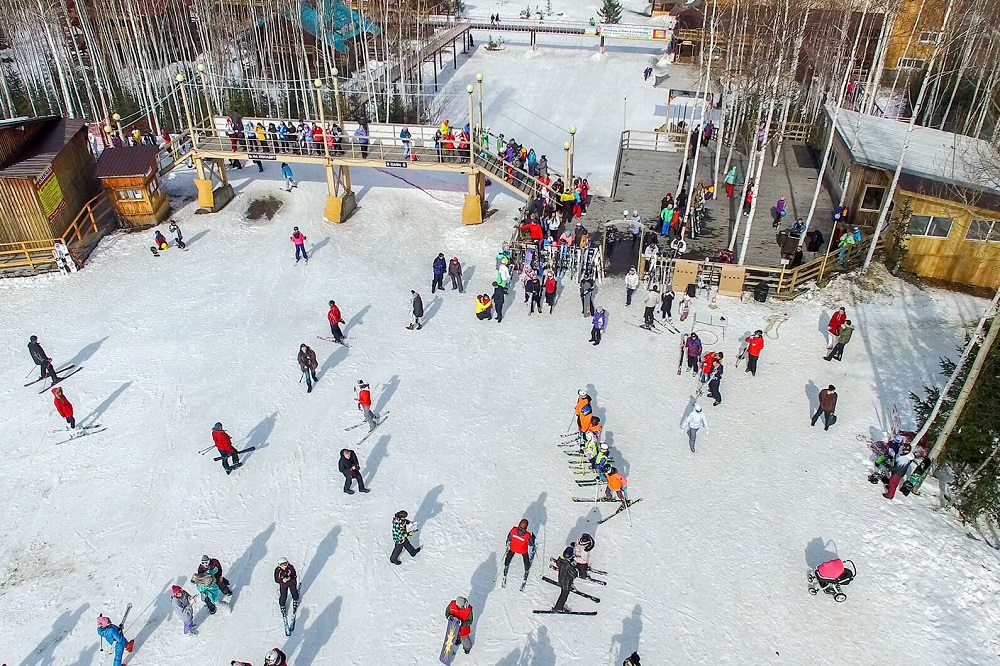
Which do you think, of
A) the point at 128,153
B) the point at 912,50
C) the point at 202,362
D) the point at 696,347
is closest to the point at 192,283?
the point at 202,362

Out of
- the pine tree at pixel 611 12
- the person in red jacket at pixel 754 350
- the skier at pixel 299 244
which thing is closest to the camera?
the person in red jacket at pixel 754 350

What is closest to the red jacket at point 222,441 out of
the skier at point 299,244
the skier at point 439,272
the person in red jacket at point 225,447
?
the person in red jacket at point 225,447

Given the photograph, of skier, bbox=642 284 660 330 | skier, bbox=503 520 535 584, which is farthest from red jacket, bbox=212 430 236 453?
skier, bbox=642 284 660 330

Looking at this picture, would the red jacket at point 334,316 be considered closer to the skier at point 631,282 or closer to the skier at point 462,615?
the skier at point 631,282

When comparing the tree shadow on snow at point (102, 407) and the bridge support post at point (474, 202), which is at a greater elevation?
the bridge support post at point (474, 202)

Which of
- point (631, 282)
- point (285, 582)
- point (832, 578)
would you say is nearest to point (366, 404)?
point (285, 582)

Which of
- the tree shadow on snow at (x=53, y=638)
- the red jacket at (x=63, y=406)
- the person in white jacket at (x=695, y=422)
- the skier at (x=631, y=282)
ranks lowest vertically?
the tree shadow on snow at (x=53, y=638)

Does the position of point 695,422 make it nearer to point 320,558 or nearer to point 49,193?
point 320,558
